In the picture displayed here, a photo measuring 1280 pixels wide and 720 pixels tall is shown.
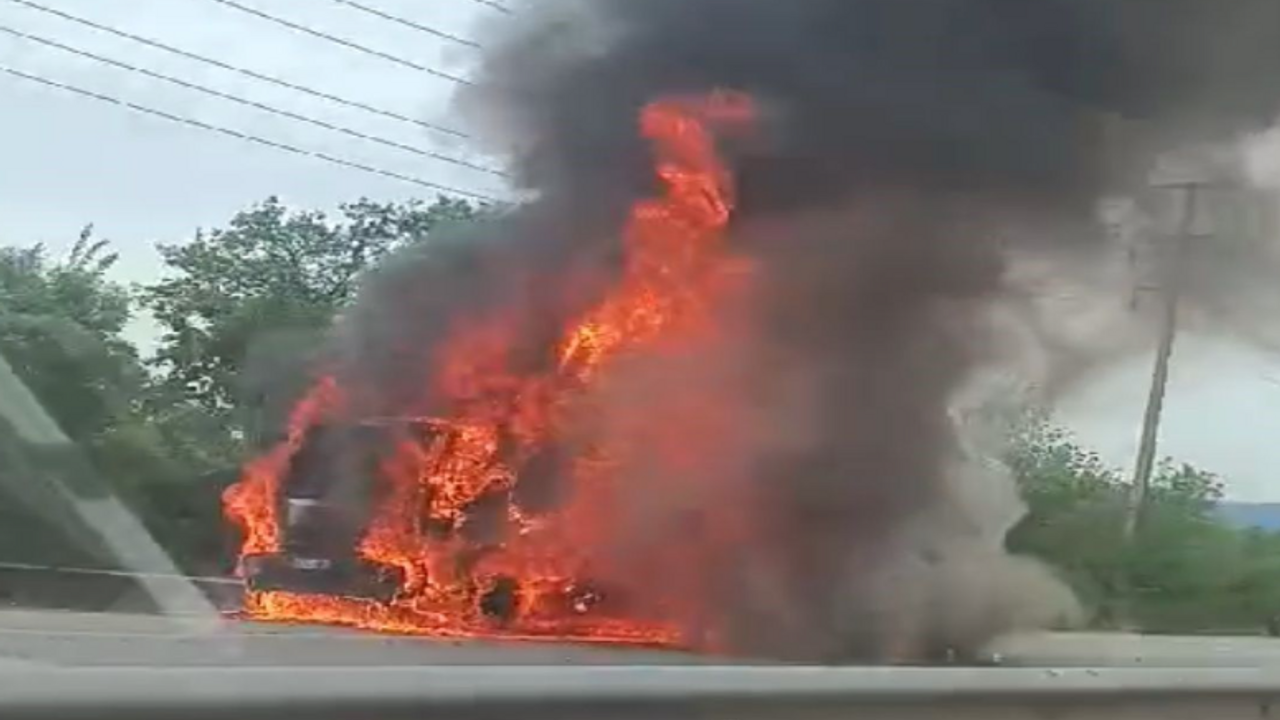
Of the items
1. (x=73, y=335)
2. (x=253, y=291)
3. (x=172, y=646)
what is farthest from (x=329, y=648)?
(x=253, y=291)

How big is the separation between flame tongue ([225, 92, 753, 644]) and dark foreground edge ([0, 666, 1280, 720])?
7162 mm

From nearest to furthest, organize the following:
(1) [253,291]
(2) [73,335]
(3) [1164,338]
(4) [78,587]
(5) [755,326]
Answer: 1. (4) [78,587]
2. (2) [73,335]
3. (3) [1164,338]
4. (5) [755,326]
5. (1) [253,291]

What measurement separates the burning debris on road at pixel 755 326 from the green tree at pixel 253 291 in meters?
1.11

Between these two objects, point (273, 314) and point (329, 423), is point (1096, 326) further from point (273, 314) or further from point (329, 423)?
point (273, 314)

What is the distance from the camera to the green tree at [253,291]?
14.3 metres

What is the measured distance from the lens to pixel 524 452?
12.7 meters

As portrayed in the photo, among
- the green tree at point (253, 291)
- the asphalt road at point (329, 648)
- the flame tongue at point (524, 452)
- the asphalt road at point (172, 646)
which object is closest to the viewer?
the asphalt road at point (172, 646)

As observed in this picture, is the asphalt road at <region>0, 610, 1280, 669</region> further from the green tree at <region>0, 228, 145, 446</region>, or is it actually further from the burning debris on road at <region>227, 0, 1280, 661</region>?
the burning debris on road at <region>227, 0, 1280, 661</region>

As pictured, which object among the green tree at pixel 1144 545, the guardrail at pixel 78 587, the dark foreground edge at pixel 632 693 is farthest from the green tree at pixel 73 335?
the green tree at pixel 1144 545

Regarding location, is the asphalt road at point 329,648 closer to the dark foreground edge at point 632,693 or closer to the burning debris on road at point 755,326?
the dark foreground edge at point 632,693

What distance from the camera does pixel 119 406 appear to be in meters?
9.25

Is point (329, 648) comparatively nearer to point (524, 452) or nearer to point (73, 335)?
point (73, 335)

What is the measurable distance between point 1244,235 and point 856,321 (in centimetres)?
239

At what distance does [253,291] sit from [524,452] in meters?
7.18
